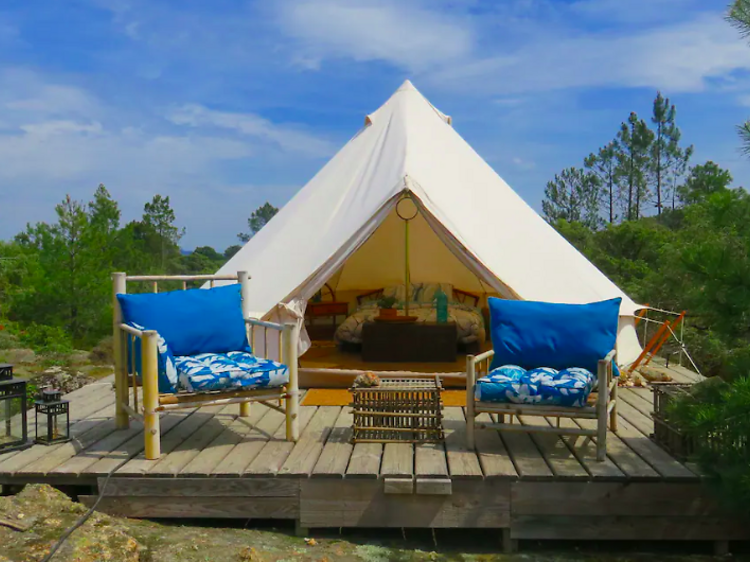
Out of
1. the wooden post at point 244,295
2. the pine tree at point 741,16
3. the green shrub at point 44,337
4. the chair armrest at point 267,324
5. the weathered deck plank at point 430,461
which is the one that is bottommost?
the green shrub at point 44,337

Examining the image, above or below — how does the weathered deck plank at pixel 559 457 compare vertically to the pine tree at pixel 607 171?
below

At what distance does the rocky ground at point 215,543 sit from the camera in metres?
2.48

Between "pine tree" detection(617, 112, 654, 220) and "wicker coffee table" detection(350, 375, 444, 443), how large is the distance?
13546 millimetres

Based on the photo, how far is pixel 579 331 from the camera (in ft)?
11.6

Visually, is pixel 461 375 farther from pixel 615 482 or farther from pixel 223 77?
pixel 223 77

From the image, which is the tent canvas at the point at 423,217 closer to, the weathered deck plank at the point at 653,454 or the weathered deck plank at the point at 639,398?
the weathered deck plank at the point at 639,398

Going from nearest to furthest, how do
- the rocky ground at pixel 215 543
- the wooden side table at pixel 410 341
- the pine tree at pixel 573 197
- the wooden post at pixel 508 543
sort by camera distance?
1. the rocky ground at pixel 215 543
2. the wooden post at pixel 508 543
3. the wooden side table at pixel 410 341
4. the pine tree at pixel 573 197

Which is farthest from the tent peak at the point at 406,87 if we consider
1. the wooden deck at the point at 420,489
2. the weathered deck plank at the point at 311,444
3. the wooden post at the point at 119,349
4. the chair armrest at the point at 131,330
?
the wooden deck at the point at 420,489

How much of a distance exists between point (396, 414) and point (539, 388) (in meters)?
0.78

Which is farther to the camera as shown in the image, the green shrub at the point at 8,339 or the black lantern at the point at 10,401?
the green shrub at the point at 8,339

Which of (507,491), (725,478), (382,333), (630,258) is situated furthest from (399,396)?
(630,258)

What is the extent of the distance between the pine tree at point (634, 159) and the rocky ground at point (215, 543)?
45.4ft

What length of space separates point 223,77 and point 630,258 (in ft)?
27.3

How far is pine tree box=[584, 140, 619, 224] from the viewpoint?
51.5 ft
